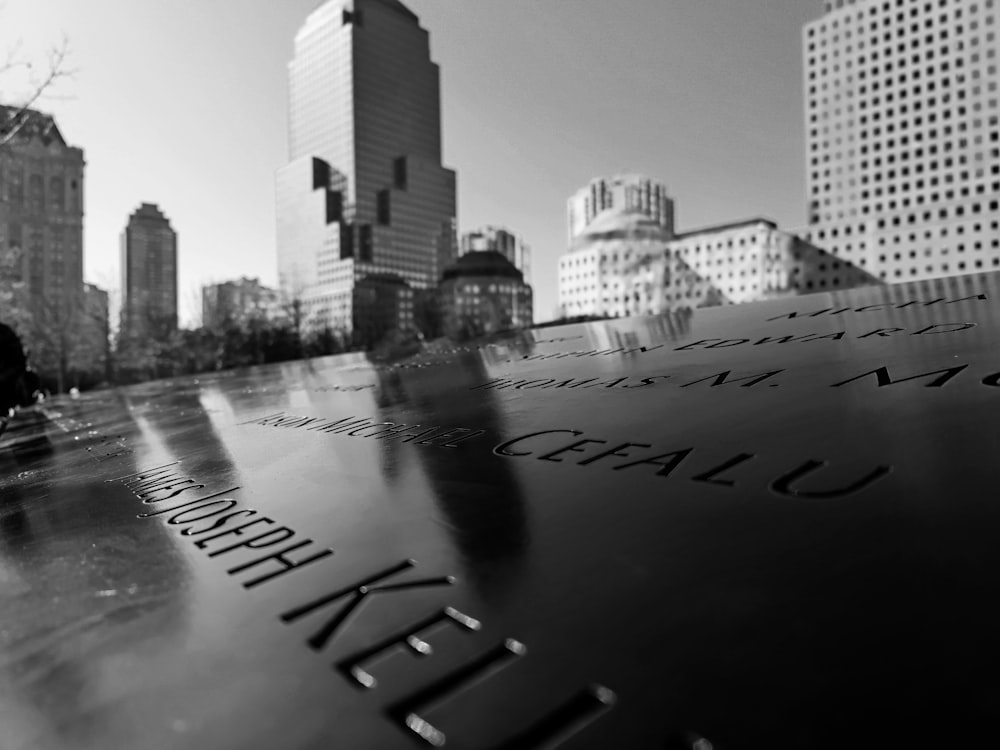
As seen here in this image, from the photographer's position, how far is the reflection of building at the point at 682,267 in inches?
3280

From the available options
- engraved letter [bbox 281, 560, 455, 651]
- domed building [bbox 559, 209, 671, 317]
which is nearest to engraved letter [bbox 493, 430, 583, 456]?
engraved letter [bbox 281, 560, 455, 651]

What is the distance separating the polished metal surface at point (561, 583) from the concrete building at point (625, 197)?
16155 cm

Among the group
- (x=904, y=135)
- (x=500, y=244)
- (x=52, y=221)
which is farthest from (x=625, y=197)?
(x=52, y=221)

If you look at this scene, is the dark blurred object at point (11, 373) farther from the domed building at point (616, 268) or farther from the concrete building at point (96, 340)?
the domed building at point (616, 268)

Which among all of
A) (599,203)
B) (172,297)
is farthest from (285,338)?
(599,203)

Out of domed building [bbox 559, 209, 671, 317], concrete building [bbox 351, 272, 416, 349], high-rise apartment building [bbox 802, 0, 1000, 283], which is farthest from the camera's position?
domed building [bbox 559, 209, 671, 317]

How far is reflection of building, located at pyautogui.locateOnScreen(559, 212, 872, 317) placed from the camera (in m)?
83.3

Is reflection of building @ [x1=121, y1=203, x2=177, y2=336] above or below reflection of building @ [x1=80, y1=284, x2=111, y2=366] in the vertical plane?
above

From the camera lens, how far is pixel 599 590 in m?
1.25

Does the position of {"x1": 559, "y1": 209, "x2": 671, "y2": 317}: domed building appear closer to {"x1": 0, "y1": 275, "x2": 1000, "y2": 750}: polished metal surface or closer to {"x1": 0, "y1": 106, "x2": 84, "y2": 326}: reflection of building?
{"x1": 0, "y1": 106, "x2": 84, "y2": 326}: reflection of building

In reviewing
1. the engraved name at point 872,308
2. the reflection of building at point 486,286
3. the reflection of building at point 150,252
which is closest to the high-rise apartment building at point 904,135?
the reflection of building at point 486,286

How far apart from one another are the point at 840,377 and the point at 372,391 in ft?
9.62

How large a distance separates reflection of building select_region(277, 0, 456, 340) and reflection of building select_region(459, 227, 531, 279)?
10.4 metres

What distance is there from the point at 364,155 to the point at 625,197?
235 ft
